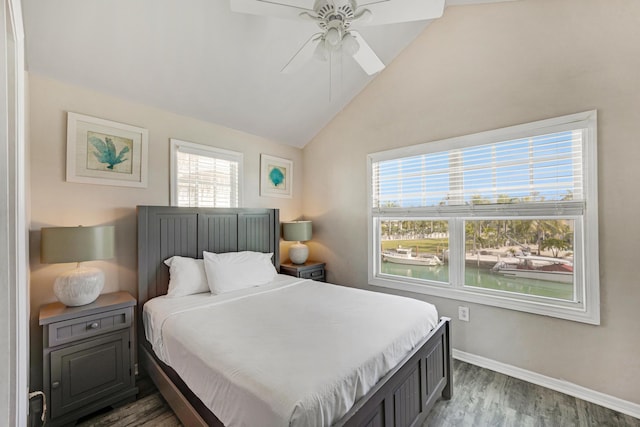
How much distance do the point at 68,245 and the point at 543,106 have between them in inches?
151

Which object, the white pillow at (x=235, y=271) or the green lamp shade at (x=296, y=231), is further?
the green lamp shade at (x=296, y=231)

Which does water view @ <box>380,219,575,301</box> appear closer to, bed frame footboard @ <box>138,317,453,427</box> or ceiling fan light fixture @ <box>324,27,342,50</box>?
bed frame footboard @ <box>138,317,453,427</box>

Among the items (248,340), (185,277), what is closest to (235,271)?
(185,277)

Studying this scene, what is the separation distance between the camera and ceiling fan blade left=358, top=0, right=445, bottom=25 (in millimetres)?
1528

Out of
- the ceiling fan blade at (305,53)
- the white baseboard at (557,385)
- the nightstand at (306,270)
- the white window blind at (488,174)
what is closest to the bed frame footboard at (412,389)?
the white baseboard at (557,385)

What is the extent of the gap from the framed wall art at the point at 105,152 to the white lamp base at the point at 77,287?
2.59 ft

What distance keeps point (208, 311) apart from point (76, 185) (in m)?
1.56

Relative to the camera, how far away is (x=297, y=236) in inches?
148

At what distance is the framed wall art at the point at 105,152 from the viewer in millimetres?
2271

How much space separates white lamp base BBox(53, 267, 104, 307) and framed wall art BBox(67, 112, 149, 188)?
790 millimetres

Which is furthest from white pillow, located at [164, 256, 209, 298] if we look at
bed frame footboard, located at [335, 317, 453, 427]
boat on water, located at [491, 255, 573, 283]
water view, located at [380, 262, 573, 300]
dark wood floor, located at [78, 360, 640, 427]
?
boat on water, located at [491, 255, 573, 283]

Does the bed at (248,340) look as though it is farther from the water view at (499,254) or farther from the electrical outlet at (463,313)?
the water view at (499,254)

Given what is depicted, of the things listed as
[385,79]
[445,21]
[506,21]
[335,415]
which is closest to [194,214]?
[335,415]

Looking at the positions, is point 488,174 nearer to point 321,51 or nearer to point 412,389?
point 321,51
